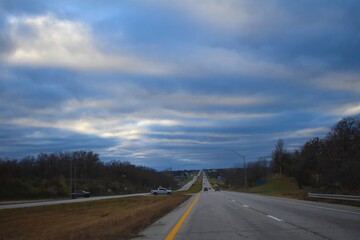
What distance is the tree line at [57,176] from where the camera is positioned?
11338 centimetres

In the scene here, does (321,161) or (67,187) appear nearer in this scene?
(321,161)

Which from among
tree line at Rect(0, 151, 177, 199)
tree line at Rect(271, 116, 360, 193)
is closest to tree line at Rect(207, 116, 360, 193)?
tree line at Rect(271, 116, 360, 193)

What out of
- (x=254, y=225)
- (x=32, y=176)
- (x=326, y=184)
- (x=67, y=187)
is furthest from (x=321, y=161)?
(x=32, y=176)

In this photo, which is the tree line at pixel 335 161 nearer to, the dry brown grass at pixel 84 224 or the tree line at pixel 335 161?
the tree line at pixel 335 161

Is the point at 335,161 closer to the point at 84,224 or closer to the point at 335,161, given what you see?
the point at 335,161

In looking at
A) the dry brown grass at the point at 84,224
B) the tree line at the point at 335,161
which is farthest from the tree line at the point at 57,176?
the dry brown grass at the point at 84,224

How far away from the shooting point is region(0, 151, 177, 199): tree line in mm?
113375

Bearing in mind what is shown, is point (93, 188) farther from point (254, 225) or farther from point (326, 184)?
point (254, 225)

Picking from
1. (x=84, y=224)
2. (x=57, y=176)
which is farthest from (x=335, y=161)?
(x=57, y=176)

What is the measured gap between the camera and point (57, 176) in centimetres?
13650

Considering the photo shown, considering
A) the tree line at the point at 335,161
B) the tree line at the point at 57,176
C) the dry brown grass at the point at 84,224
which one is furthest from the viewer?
the tree line at the point at 57,176

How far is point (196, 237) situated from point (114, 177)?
560 ft

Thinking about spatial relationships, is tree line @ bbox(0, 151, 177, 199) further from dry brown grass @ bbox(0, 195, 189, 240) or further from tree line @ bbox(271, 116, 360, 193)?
dry brown grass @ bbox(0, 195, 189, 240)

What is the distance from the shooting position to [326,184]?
70.4 meters
